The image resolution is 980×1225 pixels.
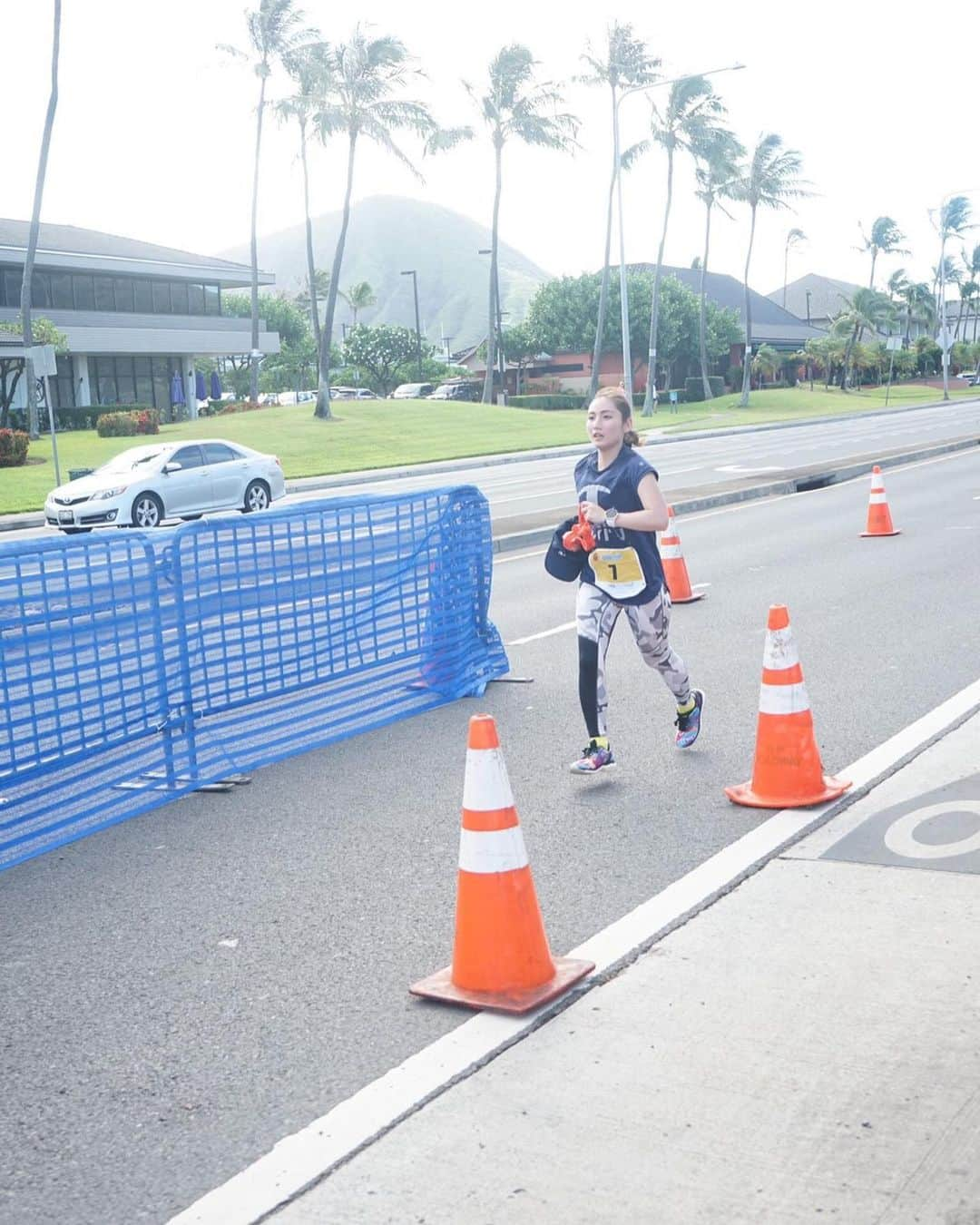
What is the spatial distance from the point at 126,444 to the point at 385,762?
40677mm

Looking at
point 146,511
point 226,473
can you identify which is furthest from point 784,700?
point 226,473

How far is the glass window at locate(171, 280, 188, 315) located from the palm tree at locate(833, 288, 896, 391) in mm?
44764

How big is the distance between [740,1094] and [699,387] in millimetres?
86131

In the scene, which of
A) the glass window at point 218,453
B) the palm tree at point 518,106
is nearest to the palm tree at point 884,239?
the palm tree at point 518,106

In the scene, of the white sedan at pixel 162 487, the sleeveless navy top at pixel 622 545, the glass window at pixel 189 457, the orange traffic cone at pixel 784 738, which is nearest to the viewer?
the orange traffic cone at pixel 784 738

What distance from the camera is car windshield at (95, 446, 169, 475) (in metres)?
24.2

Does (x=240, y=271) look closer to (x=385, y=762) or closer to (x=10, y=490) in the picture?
(x=10, y=490)

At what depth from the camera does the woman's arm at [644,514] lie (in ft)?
21.2

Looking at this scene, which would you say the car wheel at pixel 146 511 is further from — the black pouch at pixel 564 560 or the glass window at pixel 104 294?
the glass window at pixel 104 294

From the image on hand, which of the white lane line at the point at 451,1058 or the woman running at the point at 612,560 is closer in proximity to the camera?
the white lane line at the point at 451,1058

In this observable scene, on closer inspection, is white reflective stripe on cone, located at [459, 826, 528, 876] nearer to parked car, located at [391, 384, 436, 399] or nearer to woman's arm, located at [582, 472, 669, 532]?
woman's arm, located at [582, 472, 669, 532]

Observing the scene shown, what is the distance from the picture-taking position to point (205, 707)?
687 cm

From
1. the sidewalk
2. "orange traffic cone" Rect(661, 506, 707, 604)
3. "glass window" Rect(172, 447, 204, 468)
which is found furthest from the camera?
"glass window" Rect(172, 447, 204, 468)

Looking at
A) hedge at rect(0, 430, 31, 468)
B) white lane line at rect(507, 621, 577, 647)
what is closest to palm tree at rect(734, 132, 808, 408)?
hedge at rect(0, 430, 31, 468)
